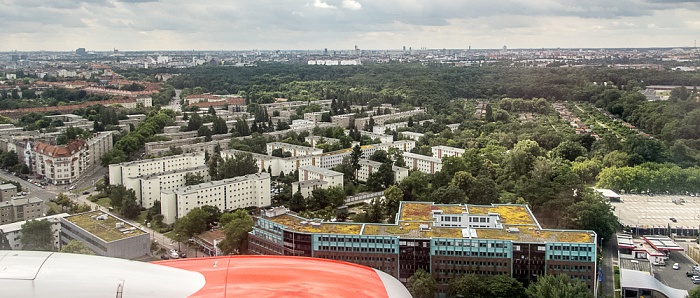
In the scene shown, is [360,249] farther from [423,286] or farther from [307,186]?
[307,186]

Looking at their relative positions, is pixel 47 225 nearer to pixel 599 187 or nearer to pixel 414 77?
pixel 599 187

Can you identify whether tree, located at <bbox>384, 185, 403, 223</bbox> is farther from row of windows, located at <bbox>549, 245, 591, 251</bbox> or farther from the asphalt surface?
the asphalt surface

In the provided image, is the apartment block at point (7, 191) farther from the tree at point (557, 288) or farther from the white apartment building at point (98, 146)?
the tree at point (557, 288)

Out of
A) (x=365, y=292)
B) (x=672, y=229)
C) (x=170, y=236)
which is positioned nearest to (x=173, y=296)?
(x=365, y=292)

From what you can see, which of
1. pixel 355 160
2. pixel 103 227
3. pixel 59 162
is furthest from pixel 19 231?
pixel 355 160

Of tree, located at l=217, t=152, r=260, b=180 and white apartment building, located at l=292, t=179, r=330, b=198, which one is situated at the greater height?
tree, located at l=217, t=152, r=260, b=180

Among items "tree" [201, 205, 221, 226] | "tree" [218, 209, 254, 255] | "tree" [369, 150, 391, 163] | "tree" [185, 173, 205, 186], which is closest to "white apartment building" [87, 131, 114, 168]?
"tree" [185, 173, 205, 186]
